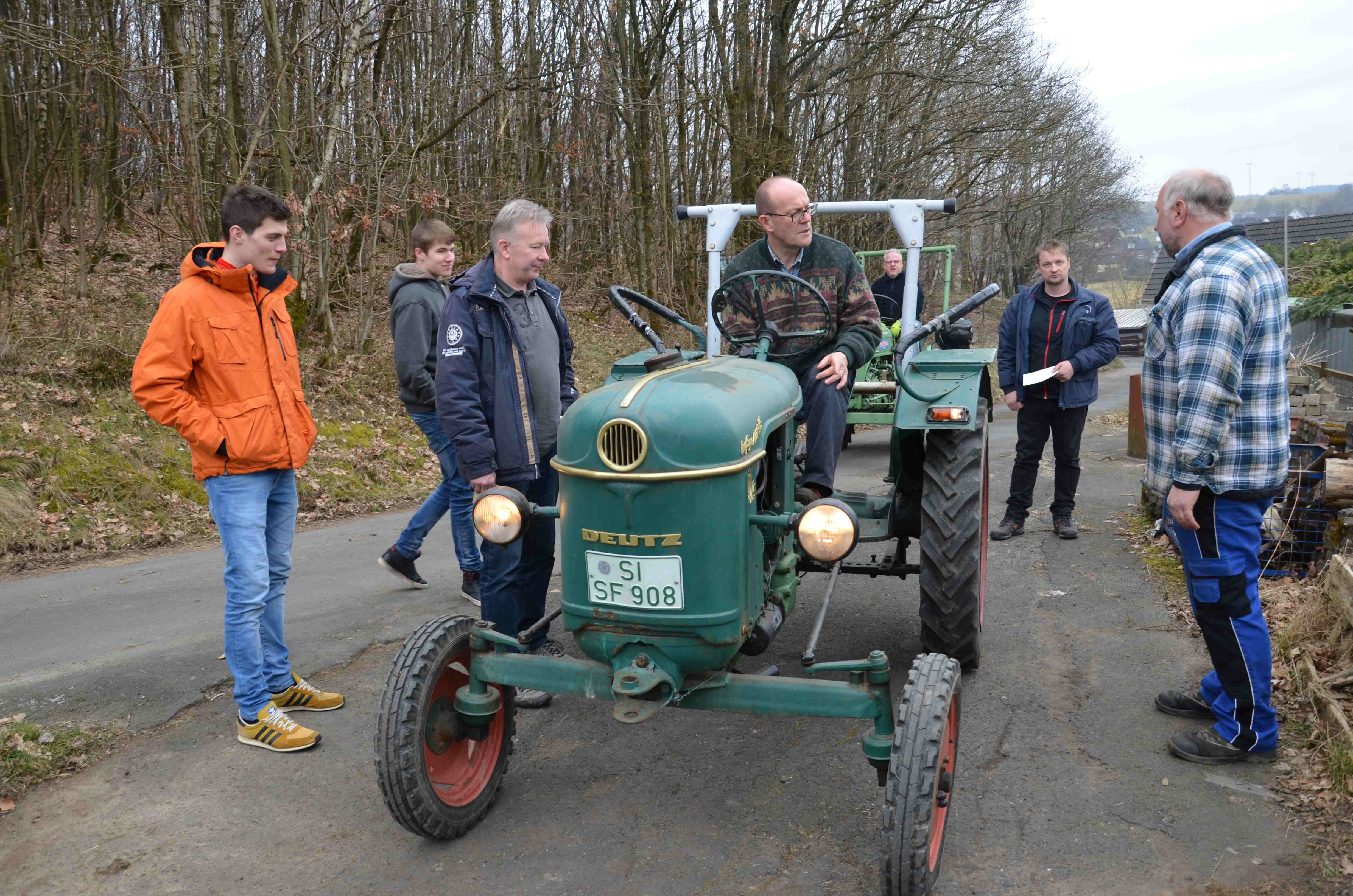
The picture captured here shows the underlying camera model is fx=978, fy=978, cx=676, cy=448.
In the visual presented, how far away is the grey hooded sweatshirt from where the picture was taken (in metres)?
4.81

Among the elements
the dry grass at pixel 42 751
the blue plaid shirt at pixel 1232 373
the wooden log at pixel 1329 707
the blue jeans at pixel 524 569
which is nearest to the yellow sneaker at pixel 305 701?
the dry grass at pixel 42 751

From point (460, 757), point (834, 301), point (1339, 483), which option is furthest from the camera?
point (1339, 483)

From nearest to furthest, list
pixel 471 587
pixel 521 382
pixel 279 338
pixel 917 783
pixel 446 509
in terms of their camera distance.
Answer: pixel 917 783
pixel 279 338
pixel 521 382
pixel 471 587
pixel 446 509

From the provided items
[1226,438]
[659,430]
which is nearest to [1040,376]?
[1226,438]

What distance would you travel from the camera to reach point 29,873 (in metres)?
2.68

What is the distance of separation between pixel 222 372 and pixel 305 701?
1.31 meters

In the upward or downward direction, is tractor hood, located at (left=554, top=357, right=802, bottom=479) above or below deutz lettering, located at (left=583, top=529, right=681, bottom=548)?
above

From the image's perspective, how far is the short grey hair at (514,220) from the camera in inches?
141

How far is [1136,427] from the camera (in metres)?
9.47

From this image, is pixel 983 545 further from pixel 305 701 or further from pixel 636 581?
pixel 305 701

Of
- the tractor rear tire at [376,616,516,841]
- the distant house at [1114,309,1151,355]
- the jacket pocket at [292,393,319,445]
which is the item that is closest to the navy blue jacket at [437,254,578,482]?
the jacket pocket at [292,393,319,445]

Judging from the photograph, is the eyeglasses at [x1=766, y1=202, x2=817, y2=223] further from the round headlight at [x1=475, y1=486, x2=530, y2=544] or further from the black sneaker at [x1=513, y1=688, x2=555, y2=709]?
the black sneaker at [x1=513, y1=688, x2=555, y2=709]

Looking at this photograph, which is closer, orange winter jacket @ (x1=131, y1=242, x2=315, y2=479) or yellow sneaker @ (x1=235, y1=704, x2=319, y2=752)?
orange winter jacket @ (x1=131, y1=242, x2=315, y2=479)

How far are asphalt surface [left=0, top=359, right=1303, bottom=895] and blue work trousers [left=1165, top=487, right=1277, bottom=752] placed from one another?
15 cm
